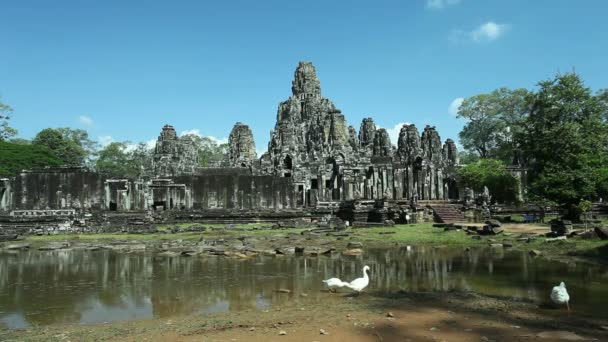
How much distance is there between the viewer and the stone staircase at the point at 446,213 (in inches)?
1144

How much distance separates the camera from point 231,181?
3344 centimetres

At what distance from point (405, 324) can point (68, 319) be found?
531cm

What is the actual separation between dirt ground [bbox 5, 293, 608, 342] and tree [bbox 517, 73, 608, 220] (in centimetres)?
1525

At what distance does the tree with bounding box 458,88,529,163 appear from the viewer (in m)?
60.1

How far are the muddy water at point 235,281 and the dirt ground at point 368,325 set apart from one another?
2.14 ft

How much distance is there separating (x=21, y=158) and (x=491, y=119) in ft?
191

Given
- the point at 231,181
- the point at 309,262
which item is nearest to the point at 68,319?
the point at 309,262

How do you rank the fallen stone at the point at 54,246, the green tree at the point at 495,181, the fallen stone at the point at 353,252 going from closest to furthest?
the fallen stone at the point at 353,252 → the fallen stone at the point at 54,246 → the green tree at the point at 495,181

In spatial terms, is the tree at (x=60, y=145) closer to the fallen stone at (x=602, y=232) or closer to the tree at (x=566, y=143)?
the tree at (x=566, y=143)

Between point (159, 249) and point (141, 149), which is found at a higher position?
point (141, 149)

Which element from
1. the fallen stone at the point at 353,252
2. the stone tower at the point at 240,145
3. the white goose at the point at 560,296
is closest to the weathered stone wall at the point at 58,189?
the fallen stone at the point at 353,252

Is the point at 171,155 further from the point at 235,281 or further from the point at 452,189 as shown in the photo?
the point at 235,281

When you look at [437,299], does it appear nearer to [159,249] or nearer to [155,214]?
[159,249]

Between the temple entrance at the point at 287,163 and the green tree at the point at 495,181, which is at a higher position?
the temple entrance at the point at 287,163
